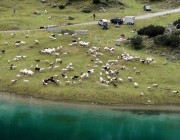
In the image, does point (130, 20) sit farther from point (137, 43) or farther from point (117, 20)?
point (137, 43)

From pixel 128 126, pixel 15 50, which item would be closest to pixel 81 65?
pixel 15 50

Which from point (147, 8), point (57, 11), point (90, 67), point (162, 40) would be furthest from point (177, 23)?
point (57, 11)

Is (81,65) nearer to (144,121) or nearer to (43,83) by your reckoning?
(43,83)

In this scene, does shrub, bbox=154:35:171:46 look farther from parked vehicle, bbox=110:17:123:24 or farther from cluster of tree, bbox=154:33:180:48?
parked vehicle, bbox=110:17:123:24

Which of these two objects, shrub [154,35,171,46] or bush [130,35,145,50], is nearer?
shrub [154,35,171,46]

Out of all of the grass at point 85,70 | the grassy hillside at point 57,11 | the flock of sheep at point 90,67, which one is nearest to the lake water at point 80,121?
the grass at point 85,70

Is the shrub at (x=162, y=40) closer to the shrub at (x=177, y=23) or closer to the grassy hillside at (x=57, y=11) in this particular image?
the shrub at (x=177, y=23)

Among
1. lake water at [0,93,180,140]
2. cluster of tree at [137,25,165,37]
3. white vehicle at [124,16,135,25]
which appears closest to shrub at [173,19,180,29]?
cluster of tree at [137,25,165,37]
